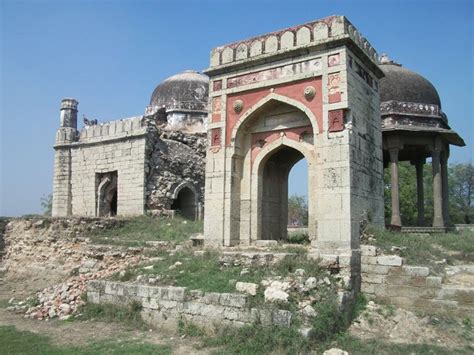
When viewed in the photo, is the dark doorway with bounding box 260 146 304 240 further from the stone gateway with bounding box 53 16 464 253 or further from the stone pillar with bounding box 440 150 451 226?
the stone pillar with bounding box 440 150 451 226

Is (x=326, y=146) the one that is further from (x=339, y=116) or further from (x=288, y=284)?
(x=288, y=284)

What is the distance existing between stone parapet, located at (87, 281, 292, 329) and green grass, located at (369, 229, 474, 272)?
3202 millimetres

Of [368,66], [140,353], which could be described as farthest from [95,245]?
[368,66]

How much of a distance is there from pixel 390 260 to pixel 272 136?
3.89 metres

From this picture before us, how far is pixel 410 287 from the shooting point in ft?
25.0

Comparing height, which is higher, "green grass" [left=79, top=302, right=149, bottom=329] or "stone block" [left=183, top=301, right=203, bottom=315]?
"stone block" [left=183, top=301, right=203, bottom=315]

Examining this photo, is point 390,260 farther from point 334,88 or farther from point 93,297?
point 93,297

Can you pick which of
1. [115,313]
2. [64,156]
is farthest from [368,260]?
[64,156]

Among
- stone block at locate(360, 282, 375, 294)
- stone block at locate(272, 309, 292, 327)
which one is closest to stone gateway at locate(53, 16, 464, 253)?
stone block at locate(360, 282, 375, 294)

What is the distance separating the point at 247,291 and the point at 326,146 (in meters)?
3.40

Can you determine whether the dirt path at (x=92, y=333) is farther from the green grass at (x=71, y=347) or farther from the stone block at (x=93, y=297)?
the stone block at (x=93, y=297)

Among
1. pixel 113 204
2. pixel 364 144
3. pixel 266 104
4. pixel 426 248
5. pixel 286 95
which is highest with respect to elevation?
pixel 286 95

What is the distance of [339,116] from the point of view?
875cm

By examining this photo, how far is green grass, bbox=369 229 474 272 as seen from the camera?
829 centimetres
